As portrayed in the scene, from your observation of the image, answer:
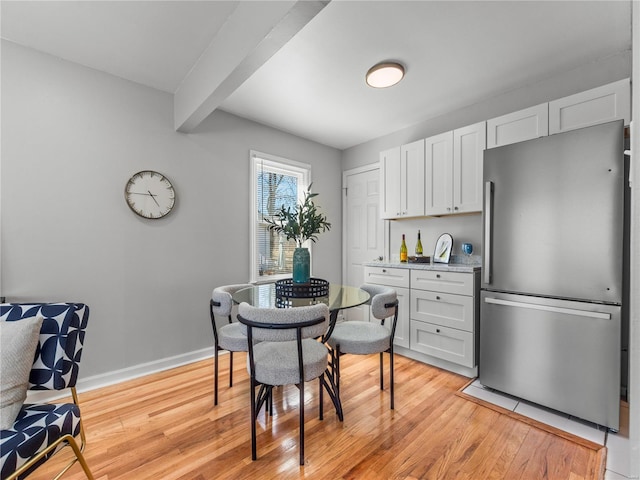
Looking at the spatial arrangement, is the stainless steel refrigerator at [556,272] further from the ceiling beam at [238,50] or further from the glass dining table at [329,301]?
the ceiling beam at [238,50]

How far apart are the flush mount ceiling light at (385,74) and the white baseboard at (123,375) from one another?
2.98 meters

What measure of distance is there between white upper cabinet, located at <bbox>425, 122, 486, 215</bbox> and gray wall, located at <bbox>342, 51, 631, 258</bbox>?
11.3 inches

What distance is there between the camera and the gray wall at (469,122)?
2395 mm

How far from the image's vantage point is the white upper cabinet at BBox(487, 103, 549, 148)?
244cm

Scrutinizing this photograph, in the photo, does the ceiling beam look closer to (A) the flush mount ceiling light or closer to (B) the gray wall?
(A) the flush mount ceiling light

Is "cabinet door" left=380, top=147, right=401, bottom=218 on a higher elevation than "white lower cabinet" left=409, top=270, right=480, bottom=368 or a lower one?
higher

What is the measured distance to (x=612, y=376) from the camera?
73.1 inches

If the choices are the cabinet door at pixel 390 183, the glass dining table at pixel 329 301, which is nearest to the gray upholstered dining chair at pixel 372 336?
the glass dining table at pixel 329 301

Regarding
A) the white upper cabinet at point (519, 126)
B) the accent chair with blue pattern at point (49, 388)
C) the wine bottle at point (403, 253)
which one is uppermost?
the white upper cabinet at point (519, 126)

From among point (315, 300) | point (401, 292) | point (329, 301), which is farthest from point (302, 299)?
point (401, 292)

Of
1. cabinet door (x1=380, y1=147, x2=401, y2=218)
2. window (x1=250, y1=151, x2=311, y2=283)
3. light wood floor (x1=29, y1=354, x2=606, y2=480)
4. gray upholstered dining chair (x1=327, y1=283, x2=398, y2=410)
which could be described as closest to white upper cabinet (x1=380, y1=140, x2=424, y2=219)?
cabinet door (x1=380, y1=147, x2=401, y2=218)

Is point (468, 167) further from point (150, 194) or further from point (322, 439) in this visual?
point (150, 194)

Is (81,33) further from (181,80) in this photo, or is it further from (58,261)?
(58,261)

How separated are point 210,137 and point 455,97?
2475 millimetres
